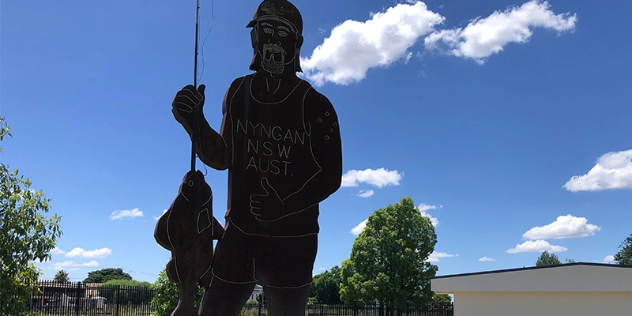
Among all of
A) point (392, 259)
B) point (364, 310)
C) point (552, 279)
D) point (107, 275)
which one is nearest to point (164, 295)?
point (552, 279)

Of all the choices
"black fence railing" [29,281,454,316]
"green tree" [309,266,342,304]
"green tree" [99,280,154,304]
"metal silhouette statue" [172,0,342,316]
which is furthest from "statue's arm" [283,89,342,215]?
"green tree" [309,266,342,304]

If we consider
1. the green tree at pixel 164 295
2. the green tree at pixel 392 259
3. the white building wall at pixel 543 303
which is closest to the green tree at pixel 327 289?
the green tree at pixel 392 259

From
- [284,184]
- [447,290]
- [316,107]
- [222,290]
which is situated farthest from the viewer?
[447,290]

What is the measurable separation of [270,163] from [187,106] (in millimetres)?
1277

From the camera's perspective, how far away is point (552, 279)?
59.9ft

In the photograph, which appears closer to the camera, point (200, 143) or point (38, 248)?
point (200, 143)

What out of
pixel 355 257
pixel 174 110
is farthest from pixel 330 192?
pixel 355 257

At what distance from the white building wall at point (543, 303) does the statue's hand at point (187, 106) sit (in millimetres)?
16997

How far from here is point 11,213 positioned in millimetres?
8961

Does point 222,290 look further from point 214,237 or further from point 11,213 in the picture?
point 11,213

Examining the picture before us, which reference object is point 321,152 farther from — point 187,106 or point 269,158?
point 187,106

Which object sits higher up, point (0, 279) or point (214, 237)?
point (214, 237)

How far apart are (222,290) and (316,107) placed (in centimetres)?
271

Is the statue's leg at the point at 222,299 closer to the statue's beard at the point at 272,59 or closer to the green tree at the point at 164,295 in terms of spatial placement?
the statue's beard at the point at 272,59
